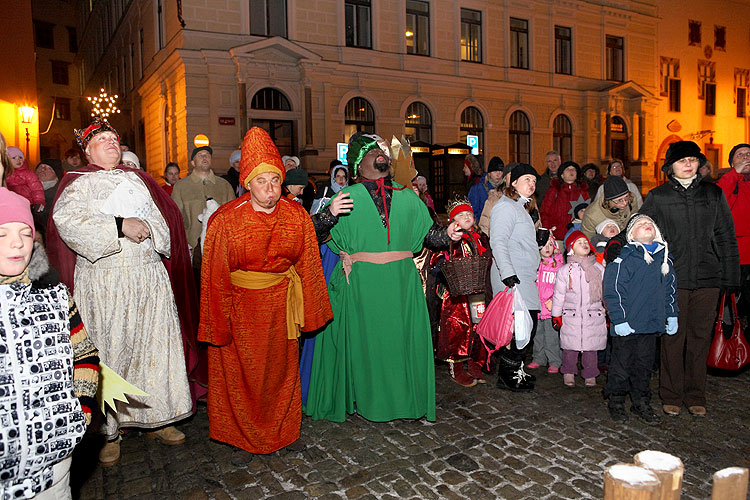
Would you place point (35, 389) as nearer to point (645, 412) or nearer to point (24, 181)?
point (645, 412)

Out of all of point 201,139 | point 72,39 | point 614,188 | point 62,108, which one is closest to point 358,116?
point 201,139

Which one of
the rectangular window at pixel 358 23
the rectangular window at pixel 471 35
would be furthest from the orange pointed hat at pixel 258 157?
the rectangular window at pixel 471 35

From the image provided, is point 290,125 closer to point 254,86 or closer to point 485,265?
point 254,86

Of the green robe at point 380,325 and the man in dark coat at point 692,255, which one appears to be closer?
the green robe at point 380,325

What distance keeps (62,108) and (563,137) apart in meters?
34.6

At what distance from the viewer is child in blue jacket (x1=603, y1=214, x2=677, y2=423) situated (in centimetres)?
417

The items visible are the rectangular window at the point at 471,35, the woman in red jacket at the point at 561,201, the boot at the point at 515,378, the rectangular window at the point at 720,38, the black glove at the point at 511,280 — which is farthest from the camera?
the rectangular window at the point at 720,38

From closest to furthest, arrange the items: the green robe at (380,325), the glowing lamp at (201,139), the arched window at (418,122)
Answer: the green robe at (380,325), the glowing lamp at (201,139), the arched window at (418,122)

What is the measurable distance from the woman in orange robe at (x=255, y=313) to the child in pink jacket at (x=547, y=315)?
2608mm

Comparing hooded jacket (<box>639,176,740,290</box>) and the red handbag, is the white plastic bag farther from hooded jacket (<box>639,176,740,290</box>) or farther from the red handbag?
the red handbag

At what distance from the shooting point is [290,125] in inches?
711

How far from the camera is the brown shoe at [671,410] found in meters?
4.28

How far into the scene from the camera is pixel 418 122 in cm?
2030

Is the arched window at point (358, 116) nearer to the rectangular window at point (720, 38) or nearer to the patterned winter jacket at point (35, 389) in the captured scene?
the patterned winter jacket at point (35, 389)
